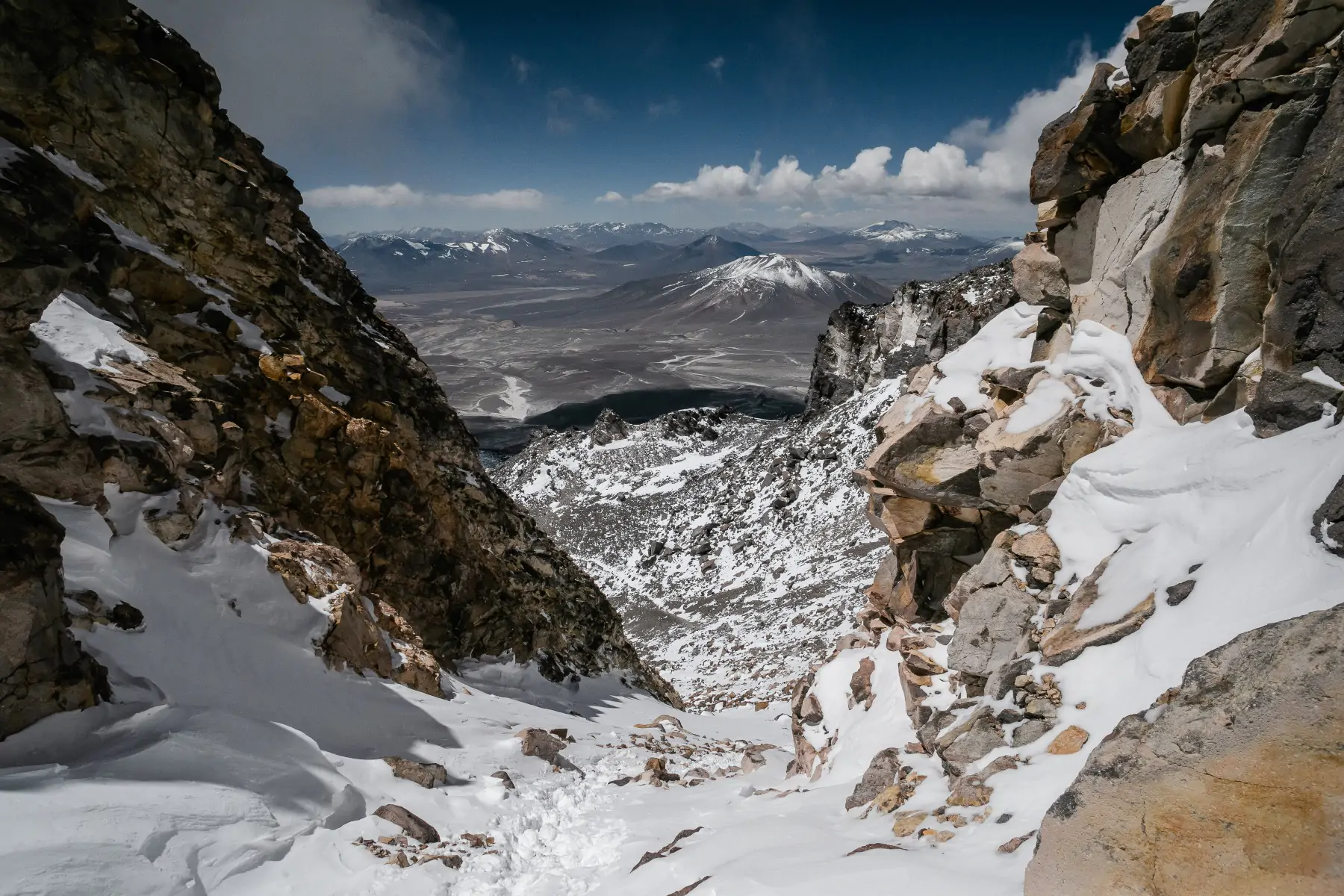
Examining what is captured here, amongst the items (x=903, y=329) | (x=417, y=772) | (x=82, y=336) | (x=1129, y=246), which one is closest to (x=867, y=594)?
(x=1129, y=246)

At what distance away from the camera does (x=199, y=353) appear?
1363cm

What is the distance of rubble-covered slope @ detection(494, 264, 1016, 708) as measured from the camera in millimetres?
35781

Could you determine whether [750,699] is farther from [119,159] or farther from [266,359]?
[119,159]

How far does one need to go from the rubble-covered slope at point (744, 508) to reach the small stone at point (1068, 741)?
21.3 metres

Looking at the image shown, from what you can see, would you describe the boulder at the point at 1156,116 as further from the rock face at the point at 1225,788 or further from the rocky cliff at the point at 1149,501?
the rock face at the point at 1225,788

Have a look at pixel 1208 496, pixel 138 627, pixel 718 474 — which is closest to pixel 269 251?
pixel 138 627

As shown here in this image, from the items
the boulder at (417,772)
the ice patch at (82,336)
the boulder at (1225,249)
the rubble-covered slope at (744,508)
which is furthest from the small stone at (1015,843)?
the rubble-covered slope at (744,508)

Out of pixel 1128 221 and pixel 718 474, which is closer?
pixel 1128 221

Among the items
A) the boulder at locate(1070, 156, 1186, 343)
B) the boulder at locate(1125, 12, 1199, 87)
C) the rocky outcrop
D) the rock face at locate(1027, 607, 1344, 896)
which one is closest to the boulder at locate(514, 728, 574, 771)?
the rock face at locate(1027, 607, 1344, 896)

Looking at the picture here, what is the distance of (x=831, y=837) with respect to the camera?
22.7ft

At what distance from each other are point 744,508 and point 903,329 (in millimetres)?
27668

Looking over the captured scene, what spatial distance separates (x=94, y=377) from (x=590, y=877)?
10.8 metres

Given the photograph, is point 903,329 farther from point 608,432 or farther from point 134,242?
point 134,242

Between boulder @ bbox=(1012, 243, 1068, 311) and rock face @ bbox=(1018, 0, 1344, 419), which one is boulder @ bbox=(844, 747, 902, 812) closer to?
rock face @ bbox=(1018, 0, 1344, 419)
